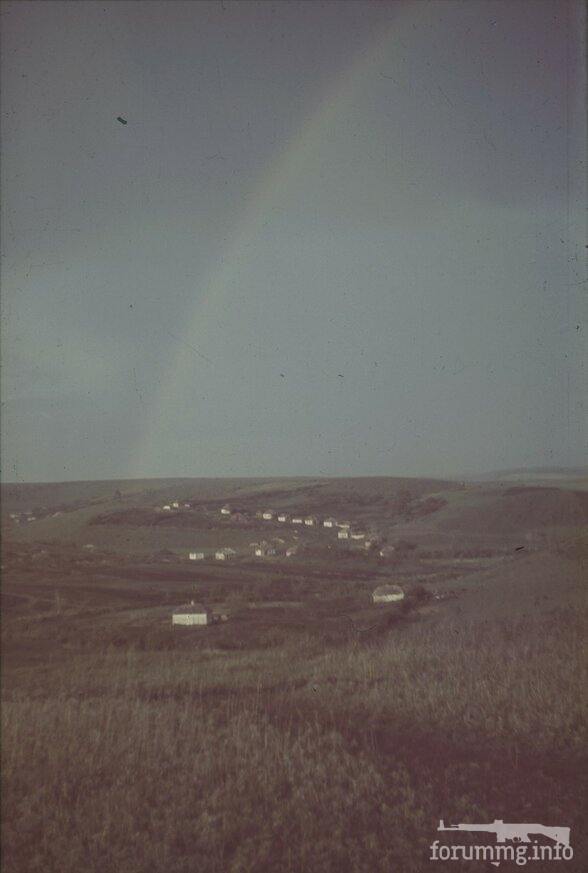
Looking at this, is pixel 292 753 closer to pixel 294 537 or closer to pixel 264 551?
pixel 264 551

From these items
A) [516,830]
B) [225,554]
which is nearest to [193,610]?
[225,554]

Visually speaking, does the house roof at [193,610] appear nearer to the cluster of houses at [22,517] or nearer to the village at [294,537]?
the village at [294,537]

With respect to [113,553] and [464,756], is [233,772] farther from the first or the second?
[113,553]

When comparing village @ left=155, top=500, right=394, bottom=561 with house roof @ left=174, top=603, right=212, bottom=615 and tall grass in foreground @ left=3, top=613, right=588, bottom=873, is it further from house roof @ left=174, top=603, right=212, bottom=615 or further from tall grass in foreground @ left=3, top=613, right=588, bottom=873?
tall grass in foreground @ left=3, top=613, right=588, bottom=873

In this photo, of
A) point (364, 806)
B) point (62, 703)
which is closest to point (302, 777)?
point (364, 806)

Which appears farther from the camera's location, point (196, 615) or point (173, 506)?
point (173, 506)

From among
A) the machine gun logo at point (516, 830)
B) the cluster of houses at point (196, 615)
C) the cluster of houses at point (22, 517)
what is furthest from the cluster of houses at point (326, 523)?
the machine gun logo at point (516, 830)
